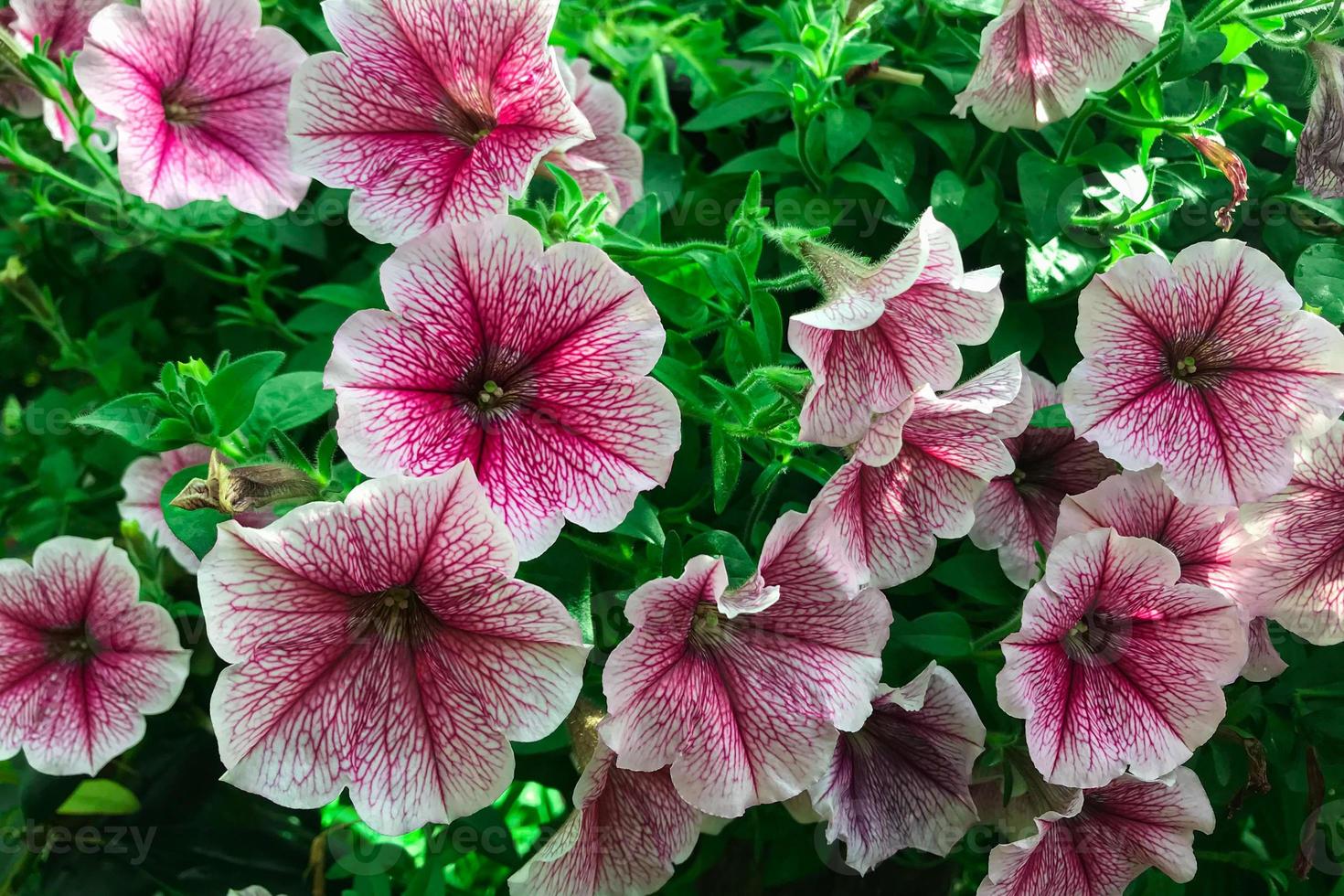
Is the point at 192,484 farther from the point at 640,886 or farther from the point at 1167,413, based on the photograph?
the point at 1167,413

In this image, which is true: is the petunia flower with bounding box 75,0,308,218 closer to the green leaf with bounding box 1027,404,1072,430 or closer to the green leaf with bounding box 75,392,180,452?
the green leaf with bounding box 75,392,180,452

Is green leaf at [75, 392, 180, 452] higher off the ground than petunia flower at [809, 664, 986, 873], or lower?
higher

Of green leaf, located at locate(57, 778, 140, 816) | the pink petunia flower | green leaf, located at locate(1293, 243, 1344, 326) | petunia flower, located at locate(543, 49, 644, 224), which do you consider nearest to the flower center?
green leaf, located at locate(57, 778, 140, 816)

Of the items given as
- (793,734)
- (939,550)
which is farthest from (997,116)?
(793,734)

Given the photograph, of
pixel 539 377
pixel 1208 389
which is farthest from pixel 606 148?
pixel 1208 389

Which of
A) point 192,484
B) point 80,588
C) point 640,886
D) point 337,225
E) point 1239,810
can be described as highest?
point 192,484
